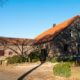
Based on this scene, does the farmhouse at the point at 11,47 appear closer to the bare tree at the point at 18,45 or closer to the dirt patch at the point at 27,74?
the bare tree at the point at 18,45

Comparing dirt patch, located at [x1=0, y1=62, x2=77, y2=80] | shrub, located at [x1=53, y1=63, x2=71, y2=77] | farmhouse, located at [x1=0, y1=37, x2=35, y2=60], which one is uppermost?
farmhouse, located at [x1=0, y1=37, x2=35, y2=60]

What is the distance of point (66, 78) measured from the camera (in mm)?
8172

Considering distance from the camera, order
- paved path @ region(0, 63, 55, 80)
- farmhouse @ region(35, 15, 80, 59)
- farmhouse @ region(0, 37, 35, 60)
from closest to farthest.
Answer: paved path @ region(0, 63, 55, 80)
farmhouse @ region(35, 15, 80, 59)
farmhouse @ region(0, 37, 35, 60)

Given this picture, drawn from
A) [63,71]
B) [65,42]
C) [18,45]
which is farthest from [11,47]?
[63,71]

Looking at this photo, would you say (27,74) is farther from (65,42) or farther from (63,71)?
(65,42)

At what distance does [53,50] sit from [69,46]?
11.2 feet

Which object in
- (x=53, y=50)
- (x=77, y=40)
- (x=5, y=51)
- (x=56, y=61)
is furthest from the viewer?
(x=5, y=51)

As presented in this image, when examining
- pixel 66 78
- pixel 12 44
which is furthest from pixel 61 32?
pixel 66 78

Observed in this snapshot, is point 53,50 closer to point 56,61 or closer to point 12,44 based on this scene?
point 56,61

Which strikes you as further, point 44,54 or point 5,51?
point 5,51

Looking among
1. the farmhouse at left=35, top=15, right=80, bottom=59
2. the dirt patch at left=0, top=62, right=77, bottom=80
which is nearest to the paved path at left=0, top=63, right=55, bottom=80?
the dirt patch at left=0, top=62, right=77, bottom=80

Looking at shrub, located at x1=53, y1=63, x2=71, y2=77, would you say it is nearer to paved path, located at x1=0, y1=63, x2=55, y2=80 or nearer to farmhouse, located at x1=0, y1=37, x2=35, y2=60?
paved path, located at x1=0, y1=63, x2=55, y2=80

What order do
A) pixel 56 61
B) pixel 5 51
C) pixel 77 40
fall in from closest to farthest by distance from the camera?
pixel 56 61, pixel 77 40, pixel 5 51

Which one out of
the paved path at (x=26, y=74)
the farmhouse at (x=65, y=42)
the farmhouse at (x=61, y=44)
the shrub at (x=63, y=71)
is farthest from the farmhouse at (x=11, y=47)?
the shrub at (x=63, y=71)
